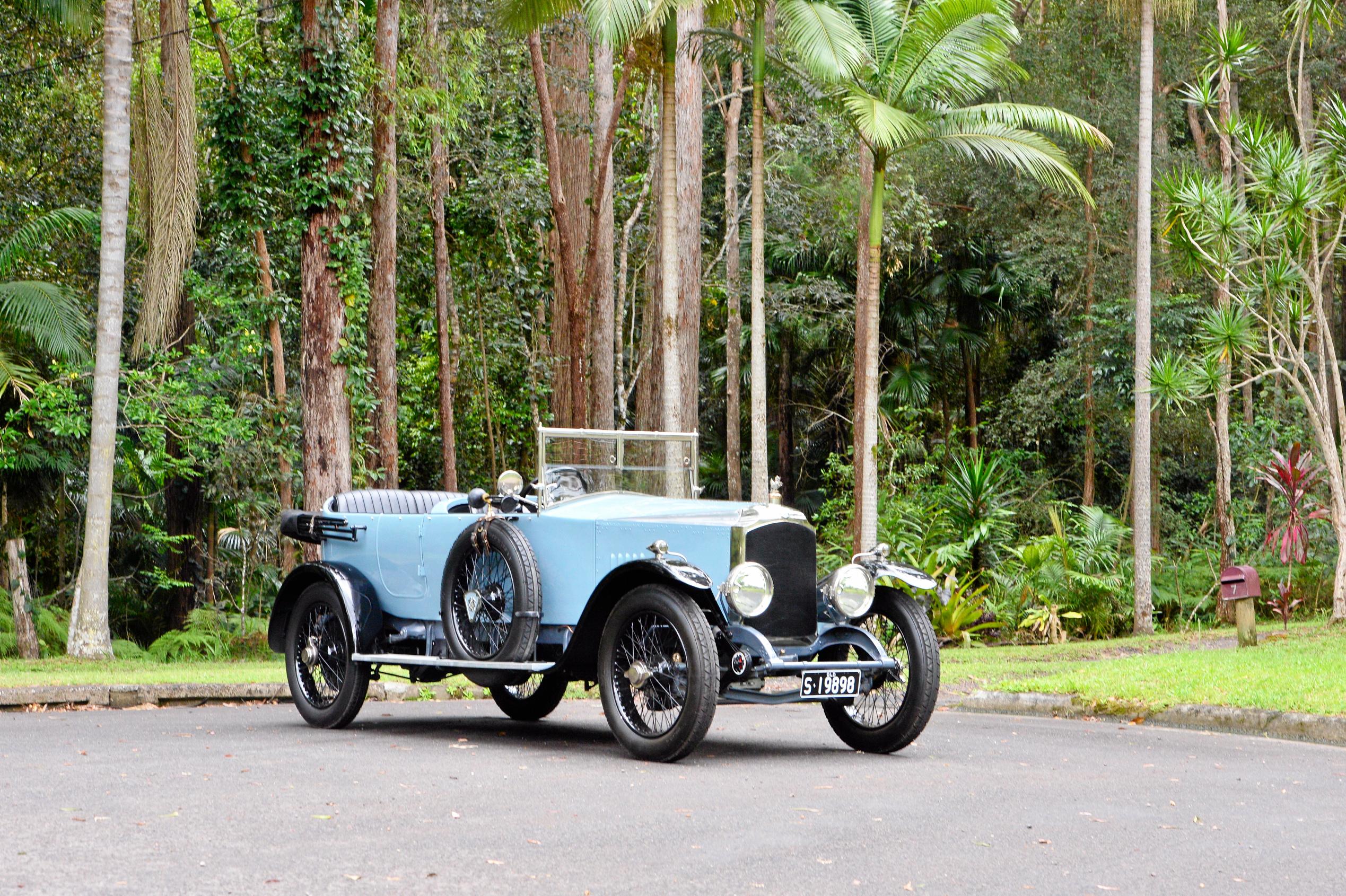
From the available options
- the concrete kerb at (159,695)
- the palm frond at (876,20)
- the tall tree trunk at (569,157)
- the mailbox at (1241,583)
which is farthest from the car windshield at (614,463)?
the tall tree trunk at (569,157)

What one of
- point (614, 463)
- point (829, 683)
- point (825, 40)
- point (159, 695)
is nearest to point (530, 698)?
point (614, 463)

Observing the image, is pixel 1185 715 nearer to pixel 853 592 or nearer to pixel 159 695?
pixel 853 592

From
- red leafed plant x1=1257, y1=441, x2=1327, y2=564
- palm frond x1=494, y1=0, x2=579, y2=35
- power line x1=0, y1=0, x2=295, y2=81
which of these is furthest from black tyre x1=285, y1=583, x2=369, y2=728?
red leafed plant x1=1257, y1=441, x2=1327, y2=564

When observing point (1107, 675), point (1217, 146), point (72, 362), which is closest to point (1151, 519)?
point (1217, 146)

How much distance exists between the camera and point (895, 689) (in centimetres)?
834

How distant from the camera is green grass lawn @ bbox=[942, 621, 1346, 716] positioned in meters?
10.3

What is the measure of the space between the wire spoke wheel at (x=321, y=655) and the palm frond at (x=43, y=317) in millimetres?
9791

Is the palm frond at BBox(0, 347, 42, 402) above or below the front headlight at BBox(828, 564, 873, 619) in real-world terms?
above

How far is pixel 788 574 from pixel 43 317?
13.2 m

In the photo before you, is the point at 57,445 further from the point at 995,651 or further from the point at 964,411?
the point at 964,411

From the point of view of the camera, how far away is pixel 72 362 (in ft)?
58.6

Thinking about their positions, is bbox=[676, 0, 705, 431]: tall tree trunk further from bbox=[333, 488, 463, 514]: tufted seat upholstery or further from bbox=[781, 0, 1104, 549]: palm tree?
bbox=[333, 488, 463, 514]: tufted seat upholstery

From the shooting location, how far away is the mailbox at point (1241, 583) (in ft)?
45.6

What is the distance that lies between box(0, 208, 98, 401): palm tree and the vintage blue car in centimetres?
948
